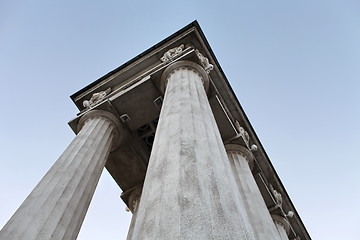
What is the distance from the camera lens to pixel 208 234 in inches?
207

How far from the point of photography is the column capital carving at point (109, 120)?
18.5m

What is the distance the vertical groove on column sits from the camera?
1055cm

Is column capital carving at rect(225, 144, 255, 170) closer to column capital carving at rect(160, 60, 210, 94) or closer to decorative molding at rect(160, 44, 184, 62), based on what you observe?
column capital carving at rect(160, 60, 210, 94)

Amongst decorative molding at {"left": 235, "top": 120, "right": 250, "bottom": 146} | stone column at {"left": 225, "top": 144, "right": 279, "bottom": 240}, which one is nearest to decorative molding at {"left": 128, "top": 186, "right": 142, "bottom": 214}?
stone column at {"left": 225, "top": 144, "right": 279, "bottom": 240}

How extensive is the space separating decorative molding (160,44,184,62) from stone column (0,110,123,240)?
190 inches

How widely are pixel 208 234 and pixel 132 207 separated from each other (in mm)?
17202

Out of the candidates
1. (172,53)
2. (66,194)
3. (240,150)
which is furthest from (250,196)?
(172,53)

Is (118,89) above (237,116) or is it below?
above

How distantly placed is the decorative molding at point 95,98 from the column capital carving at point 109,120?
1.04 meters

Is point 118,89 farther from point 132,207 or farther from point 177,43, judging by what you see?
point 132,207

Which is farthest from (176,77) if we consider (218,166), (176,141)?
(218,166)

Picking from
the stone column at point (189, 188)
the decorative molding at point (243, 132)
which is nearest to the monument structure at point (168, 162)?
the stone column at point (189, 188)

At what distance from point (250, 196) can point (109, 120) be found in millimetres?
8417

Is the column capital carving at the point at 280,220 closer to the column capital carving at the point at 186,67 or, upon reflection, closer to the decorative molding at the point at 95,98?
the column capital carving at the point at 186,67
